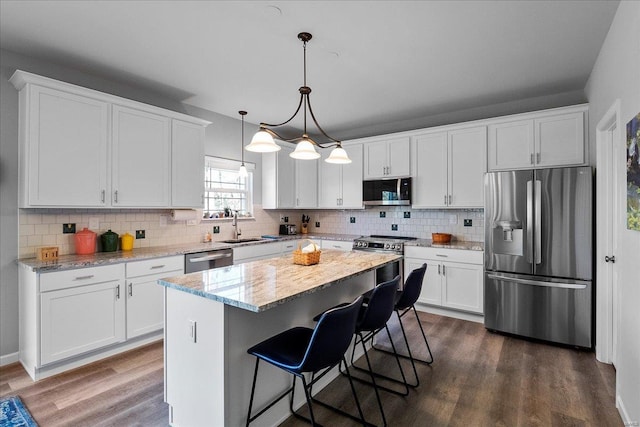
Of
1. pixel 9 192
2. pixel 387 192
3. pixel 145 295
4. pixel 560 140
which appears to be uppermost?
pixel 560 140

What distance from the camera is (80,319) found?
270cm

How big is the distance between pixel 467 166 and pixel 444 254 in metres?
1.13

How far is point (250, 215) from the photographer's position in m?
5.04

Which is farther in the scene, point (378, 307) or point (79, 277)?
point (79, 277)

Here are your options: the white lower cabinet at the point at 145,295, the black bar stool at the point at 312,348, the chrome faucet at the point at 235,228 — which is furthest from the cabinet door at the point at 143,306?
the black bar stool at the point at 312,348

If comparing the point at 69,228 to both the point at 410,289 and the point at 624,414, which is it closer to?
the point at 410,289

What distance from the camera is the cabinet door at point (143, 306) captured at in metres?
3.00

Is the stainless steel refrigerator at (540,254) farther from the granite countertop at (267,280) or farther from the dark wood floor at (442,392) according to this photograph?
the granite countertop at (267,280)

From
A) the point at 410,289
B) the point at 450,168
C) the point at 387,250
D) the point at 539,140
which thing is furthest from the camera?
the point at 387,250

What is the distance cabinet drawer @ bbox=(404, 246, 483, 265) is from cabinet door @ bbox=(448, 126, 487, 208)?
23.7 inches

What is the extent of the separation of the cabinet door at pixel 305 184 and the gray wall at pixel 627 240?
3.79 meters

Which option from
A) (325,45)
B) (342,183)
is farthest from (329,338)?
(342,183)

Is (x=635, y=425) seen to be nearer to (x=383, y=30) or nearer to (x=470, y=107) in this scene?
(x=383, y=30)

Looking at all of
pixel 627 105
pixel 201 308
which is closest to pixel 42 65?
pixel 201 308
